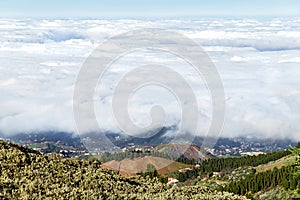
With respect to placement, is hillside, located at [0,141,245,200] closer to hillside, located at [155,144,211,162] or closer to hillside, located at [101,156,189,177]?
hillside, located at [101,156,189,177]

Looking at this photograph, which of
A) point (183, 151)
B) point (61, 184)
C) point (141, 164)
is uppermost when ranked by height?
point (61, 184)

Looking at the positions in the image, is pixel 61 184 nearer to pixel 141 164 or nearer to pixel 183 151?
pixel 141 164

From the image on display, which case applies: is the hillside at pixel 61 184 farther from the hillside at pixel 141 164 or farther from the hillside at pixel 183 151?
the hillside at pixel 183 151

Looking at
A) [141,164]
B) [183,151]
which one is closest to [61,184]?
[141,164]

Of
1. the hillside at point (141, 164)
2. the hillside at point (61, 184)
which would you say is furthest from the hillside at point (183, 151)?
the hillside at point (61, 184)

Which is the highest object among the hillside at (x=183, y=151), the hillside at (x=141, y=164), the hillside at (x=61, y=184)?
the hillside at (x=61, y=184)

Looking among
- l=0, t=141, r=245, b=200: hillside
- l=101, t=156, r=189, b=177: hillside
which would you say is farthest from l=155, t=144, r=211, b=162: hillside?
l=0, t=141, r=245, b=200: hillside

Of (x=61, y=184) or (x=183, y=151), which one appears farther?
(x=183, y=151)

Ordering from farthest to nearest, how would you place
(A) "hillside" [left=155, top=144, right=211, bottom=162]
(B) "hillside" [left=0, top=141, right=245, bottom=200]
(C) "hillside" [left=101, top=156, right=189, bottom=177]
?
(A) "hillside" [left=155, top=144, right=211, bottom=162] → (C) "hillside" [left=101, top=156, right=189, bottom=177] → (B) "hillside" [left=0, top=141, right=245, bottom=200]
